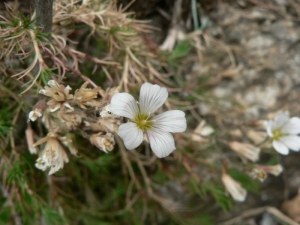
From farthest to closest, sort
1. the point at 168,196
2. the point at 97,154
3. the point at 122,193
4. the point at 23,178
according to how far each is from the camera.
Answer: the point at 168,196, the point at 122,193, the point at 97,154, the point at 23,178

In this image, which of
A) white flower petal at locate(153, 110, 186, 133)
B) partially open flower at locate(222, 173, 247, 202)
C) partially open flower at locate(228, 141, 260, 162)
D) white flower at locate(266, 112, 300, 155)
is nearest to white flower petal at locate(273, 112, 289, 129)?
white flower at locate(266, 112, 300, 155)

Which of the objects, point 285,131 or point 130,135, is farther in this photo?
point 285,131

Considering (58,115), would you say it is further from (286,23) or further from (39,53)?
(286,23)

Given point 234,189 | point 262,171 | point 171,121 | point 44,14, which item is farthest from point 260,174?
point 44,14

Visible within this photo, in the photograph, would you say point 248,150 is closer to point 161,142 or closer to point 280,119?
point 280,119

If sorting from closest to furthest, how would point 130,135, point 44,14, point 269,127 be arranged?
point 130,135, point 44,14, point 269,127

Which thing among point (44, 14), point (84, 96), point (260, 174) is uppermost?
point (44, 14)

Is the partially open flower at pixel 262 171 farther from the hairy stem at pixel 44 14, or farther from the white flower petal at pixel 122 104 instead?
the hairy stem at pixel 44 14

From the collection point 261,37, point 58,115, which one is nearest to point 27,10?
point 58,115
